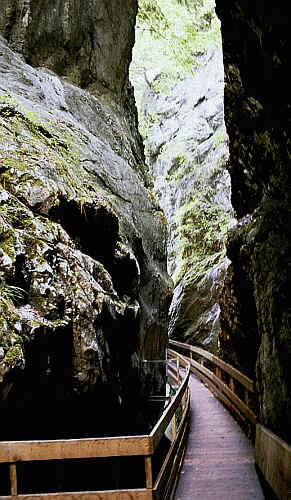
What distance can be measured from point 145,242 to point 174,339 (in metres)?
11.2

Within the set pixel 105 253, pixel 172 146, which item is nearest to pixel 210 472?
pixel 105 253

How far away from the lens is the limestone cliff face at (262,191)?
4.22 metres

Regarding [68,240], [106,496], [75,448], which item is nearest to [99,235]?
A: [68,240]

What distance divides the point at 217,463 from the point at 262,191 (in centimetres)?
445

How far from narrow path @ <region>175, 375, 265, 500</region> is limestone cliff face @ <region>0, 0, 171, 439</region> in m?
1.40

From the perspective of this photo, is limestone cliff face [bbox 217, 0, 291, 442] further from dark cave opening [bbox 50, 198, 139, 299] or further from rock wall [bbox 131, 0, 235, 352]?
rock wall [bbox 131, 0, 235, 352]

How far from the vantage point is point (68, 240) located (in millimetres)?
5980

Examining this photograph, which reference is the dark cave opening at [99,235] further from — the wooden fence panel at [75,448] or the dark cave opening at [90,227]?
the wooden fence panel at [75,448]

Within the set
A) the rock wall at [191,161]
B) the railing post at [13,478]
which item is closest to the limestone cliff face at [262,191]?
the railing post at [13,478]

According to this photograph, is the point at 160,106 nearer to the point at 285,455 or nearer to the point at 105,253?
the point at 105,253

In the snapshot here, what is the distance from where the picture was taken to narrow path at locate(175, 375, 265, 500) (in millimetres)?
4965

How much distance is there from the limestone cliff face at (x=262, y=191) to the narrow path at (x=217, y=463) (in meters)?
0.88

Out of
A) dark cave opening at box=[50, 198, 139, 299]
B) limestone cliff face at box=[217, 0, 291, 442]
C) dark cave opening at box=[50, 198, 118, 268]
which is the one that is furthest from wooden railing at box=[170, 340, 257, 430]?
dark cave opening at box=[50, 198, 118, 268]

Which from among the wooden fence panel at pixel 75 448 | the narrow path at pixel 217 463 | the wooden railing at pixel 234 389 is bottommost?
the narrow path at pixel 217 463
